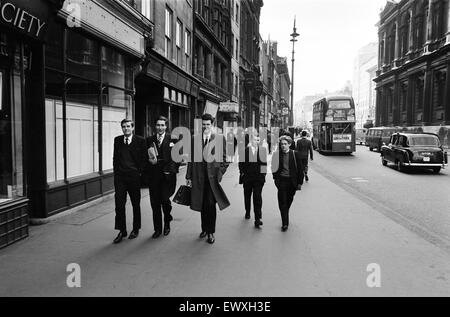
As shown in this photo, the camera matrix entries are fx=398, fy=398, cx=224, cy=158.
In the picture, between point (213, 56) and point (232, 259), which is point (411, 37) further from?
point (232, 259)

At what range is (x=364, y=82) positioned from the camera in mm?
115750

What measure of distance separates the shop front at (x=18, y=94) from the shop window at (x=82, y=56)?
120 centimetres

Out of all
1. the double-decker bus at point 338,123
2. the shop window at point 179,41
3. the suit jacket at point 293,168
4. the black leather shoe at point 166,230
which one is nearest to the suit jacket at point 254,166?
the suit jacket at point 293,168

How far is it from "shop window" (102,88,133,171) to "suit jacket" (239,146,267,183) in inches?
179

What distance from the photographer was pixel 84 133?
370 inches

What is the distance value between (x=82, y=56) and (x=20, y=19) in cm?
276

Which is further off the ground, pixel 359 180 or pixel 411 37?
pixel 411 37

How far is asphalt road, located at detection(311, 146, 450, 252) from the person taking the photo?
303 inches

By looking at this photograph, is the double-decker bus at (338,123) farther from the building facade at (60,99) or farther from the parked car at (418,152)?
the building facade at (60,99)

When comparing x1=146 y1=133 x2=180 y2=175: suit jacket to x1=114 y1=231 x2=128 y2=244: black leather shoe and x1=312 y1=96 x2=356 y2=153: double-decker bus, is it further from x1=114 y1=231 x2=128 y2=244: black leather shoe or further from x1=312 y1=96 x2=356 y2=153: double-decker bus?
x1=312 y1=96 x2=356 y2=153: double-decker bus

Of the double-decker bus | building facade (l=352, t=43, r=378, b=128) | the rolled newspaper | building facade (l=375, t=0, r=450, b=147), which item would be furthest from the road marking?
building facade (l=352, t=43, r=378, b=128)

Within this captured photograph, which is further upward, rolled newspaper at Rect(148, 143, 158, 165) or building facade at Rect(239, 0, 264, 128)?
building facade at Rect(239, 0, 264, 128)

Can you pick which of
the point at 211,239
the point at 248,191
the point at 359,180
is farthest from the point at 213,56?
the point at 211,239

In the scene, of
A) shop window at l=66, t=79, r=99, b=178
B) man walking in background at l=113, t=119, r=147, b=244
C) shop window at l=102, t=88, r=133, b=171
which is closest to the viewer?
man walking in background at l=113, t=119, r=147, b=244
